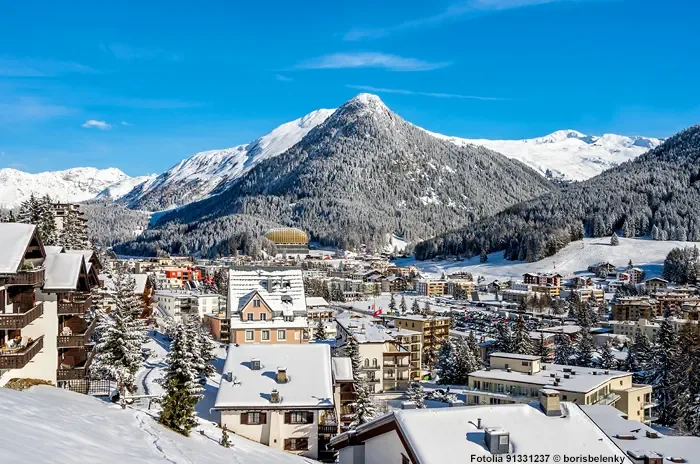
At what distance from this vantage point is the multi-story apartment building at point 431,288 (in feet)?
571

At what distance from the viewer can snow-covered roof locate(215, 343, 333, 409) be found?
27.7 meters

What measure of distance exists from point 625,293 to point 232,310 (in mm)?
126725

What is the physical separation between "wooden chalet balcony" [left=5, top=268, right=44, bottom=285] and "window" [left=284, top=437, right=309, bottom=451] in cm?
1158

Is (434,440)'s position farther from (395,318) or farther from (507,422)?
(395,318)

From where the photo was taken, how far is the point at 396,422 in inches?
632

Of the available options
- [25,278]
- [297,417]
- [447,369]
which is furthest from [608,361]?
[25,278]

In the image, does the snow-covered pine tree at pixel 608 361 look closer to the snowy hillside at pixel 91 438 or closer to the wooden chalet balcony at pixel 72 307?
the snowy hillside at pixel 91 438

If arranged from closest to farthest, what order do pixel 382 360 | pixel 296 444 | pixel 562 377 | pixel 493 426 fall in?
pixel 493 426 → pixel 296 444 → pixel 562 377 → pixel 382 360

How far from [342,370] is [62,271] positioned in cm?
1589

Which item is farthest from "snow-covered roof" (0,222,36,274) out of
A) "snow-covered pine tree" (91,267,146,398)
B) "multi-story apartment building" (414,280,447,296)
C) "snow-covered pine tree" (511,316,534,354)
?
"multi-story apartment building" (414,280,447,296)

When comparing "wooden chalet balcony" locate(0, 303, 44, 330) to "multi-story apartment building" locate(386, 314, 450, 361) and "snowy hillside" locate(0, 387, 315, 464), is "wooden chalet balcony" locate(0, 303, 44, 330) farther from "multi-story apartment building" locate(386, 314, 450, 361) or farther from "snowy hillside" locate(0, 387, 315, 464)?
"multi-story apartment building" locate(386, 314, 450, 361)

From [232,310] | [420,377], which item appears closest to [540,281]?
[420,377]

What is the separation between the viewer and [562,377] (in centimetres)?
5350

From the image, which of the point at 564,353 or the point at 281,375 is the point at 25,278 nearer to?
the point at 281,375
